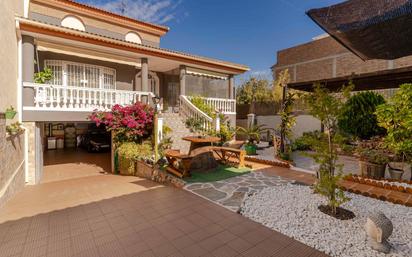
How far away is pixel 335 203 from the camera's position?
4180 mm

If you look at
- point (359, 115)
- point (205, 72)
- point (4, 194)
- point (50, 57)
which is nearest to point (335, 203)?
point (4, 194)

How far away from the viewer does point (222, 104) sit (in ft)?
46.4

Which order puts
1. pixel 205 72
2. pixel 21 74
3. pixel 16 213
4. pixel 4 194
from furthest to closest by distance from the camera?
pixel 205 72
pixel 21 74
pixel 4 194
pixel 16 213

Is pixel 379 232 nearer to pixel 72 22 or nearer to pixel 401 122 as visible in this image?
pixel 401 122

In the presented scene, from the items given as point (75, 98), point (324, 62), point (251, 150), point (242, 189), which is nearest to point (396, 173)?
point (242, 189)

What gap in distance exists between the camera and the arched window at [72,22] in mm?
12626

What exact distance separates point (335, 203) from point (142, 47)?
33.7 ft

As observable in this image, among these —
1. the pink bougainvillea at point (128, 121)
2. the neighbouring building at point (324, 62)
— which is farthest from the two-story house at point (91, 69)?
the neighbouring building at point (324, 62)

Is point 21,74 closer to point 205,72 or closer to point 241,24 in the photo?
point 205,72

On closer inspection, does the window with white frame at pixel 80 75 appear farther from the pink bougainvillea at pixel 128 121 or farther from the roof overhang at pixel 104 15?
the roof overhang at pixel 104 15

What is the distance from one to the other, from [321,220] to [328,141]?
1589 millimetres

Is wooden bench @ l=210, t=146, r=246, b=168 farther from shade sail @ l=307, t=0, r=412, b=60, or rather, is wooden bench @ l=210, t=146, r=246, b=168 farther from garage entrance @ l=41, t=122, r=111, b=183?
garage entrance @ l=41, t=122, r=111, b=183

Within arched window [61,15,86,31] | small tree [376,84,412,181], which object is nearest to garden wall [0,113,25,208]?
arched window [61,15,86,31]

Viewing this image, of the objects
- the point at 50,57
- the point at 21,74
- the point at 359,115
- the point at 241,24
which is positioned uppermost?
the point at 241,24
